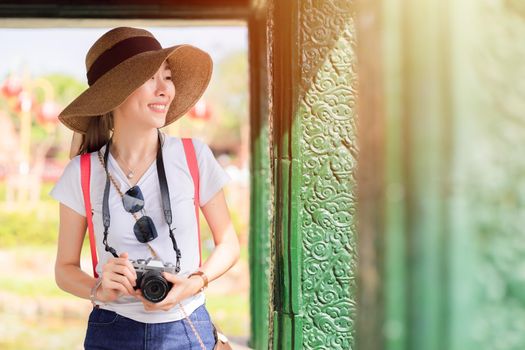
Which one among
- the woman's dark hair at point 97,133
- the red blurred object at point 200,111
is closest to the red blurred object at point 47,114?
Answer: the red blurred object at point 200,111

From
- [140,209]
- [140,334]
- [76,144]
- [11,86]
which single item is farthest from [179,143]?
[11,86]

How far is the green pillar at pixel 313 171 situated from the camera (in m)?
2.89

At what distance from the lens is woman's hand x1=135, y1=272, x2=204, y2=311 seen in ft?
6.33

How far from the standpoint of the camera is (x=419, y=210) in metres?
1.00

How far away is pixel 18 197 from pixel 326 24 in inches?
609

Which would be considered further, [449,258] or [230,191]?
[230,191]

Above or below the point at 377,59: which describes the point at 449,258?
below

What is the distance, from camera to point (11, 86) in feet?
49.8

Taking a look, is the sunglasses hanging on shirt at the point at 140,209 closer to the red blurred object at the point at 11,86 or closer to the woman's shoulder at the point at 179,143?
the woman's shoulder at the point at 179,143

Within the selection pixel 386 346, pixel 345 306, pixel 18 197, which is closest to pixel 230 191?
pixel 18 197

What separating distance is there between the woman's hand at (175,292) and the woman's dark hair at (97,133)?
444mm

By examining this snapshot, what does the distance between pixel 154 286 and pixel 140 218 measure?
17cm

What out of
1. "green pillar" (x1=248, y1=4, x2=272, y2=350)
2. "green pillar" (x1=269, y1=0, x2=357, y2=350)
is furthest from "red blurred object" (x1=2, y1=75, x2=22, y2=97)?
"green pillar" (x1=269, y1=0, x2=357, y2=350)

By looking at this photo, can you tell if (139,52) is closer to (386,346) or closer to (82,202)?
(82,202)
